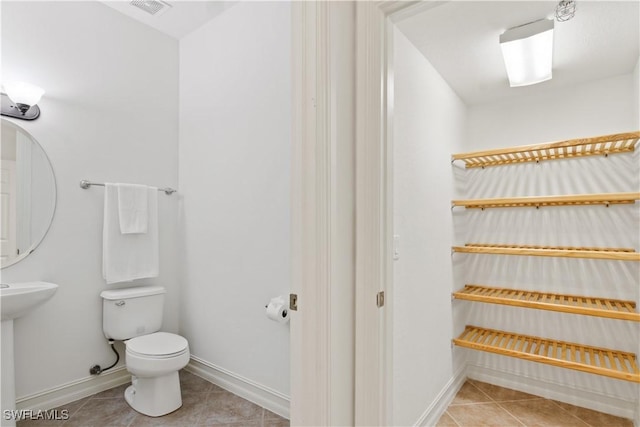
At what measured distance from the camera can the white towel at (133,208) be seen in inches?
91.4

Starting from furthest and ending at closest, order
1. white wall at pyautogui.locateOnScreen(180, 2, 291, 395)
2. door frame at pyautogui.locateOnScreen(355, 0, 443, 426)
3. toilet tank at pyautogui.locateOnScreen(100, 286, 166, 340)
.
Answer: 1. toilet tank at pyautogui.locateOnScreen(100, 286, 166, 340)
2. white wall at pyautogui.locateOnScreen(180, 2, 291, 395)
3. door frame at pyautogui.locateOnScreen(355, 0, 443, 426)

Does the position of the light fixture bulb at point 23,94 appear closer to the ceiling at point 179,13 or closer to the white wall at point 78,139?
the white wall at point 78,139

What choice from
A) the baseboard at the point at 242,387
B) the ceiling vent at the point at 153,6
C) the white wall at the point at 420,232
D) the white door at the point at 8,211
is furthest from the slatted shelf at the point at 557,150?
the white door at the point at 8,211

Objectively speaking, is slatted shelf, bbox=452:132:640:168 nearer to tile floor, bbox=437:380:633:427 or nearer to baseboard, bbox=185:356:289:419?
tile floor, bbox=437:380:633:427

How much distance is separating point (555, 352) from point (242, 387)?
6.54ft

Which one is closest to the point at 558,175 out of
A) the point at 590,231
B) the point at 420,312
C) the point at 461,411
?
the point at 590,231

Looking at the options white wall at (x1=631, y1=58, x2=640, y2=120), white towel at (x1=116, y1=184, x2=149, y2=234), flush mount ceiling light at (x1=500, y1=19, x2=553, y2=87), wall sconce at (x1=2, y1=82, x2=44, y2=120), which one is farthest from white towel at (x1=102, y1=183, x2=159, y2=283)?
white wall at (x1=631, y1=58, x2=640, y2=120)

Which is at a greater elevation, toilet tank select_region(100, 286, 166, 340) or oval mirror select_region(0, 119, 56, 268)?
oval mirror select_region(0, 119, 56, 268)

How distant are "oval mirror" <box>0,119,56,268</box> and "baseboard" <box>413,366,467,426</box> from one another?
7.88ft

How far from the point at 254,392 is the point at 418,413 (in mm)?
999

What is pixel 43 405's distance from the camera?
6.64 feet

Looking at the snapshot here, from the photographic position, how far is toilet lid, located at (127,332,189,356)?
1.98 metres

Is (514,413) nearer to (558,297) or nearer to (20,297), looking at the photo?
(558,297)

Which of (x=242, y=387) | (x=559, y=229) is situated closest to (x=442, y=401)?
(x=242, y=387)
